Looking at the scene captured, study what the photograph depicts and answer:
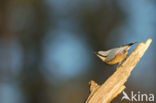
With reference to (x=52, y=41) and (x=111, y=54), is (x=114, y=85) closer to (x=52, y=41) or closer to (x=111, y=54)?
(x=111, y=54)

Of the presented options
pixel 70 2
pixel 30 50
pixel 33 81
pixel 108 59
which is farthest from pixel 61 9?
pixel 108 59

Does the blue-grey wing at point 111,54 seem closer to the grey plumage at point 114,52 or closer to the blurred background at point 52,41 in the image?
the grey plumage at point 114,52

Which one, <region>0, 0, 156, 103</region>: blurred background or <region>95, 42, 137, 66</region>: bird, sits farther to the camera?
<region>0, 0, 156, 103</region>: blurred background

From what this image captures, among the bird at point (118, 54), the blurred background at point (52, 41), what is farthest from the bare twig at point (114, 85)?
the blurred background at point (52, 41)

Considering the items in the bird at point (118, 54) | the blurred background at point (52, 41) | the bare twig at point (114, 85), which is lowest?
the bare twig at point (114, 85)

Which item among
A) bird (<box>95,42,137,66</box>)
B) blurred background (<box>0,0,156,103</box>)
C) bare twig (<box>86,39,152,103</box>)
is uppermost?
blurred background (<box>0,0,156,103</box>)

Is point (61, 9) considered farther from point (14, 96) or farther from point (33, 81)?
point (14, 96)

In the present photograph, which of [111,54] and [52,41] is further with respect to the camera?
[52,41]

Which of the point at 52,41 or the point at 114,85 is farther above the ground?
the point at 52,41

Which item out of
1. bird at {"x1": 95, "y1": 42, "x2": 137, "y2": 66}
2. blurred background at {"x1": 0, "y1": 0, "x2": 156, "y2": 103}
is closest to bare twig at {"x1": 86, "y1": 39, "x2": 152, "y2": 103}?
bird at {"x1": 95, "y1": 42, "x2": 137, "y2": 66}

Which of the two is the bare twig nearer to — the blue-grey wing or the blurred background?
the blue-grey wing

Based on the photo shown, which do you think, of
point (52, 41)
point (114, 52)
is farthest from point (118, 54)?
point (52, 41)
